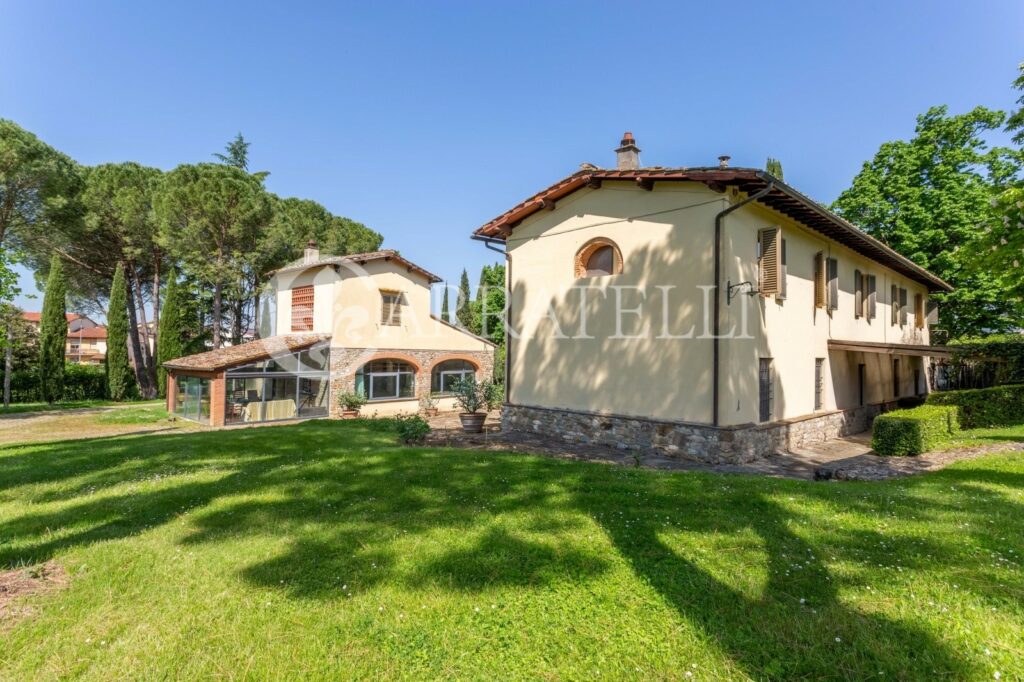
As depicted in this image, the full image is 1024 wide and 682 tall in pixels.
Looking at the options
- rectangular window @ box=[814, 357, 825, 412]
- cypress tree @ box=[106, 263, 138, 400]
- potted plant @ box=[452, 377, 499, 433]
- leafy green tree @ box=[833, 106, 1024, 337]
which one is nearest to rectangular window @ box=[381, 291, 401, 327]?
potted plant @ box=[452, 377, 499, 433]

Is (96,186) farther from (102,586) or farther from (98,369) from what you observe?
(102,586)

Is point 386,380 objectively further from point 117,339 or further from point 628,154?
point 117,339

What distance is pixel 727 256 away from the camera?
944 centimetres

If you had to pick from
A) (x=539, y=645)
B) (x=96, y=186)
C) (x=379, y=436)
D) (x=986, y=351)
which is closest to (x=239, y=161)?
(x=96, y=186)

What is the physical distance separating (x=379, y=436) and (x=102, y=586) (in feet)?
27.1

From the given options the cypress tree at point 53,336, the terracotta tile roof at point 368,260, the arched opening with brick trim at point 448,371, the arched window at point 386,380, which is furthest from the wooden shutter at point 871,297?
the cypress tree at point 53,336

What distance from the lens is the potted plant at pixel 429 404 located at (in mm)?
20094

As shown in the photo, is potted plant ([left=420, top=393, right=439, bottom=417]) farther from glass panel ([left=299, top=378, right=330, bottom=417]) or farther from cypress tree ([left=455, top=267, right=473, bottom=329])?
cypress tree ([left=455, top=267, right=473, bottom=329])

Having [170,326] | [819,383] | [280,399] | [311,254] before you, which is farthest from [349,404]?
[819,383]

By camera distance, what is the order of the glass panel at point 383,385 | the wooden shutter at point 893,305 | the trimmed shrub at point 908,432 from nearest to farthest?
the trimmed shrub at point 908,432 < the wooden shutter at point 893,305 < the glass panel at point 383,385

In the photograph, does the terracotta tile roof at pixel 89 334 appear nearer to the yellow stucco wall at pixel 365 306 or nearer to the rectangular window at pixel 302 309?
the yellow stucco wall at pixel 365 306

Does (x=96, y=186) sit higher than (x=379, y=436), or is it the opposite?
(x=96, y=186)

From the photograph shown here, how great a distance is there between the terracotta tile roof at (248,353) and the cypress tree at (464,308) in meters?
21.5

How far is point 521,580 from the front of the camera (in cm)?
367
